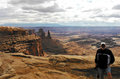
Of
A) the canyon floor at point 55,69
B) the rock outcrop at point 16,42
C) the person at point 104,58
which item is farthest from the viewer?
the rock outcrop at point 16,42

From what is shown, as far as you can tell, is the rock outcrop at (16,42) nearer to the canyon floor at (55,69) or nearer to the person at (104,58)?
the canyon floor at (55,69)

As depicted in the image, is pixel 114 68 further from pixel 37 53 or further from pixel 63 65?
pixel 37 53

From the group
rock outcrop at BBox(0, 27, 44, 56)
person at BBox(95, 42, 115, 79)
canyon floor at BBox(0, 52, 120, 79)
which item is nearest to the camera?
person at BBox(95, 42, 115, 79)

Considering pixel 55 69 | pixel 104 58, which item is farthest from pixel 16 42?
pixel 104 58

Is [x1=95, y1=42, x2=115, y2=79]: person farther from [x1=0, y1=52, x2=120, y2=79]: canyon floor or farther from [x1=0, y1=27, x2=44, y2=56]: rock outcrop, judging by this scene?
[x1=0, y1=27, x2=44, y2=56]: rock outcrop

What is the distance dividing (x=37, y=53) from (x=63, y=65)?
3897cm

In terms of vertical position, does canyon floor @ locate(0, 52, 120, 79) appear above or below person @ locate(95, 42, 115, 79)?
below

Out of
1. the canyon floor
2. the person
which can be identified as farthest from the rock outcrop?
the person

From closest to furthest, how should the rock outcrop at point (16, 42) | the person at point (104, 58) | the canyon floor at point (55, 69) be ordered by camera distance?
the person at point (104, 58), the canyon floor at point (55, 69), the rock outcrop at point (16, 42)

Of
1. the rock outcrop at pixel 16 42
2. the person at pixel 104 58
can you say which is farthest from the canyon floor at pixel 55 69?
the rock outcrop at pixel 16 42

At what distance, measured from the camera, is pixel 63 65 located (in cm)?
1316

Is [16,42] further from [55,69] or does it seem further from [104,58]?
[104,58]

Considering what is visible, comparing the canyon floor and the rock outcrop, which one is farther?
the rock outcrop

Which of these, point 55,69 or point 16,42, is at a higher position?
point 16,42
